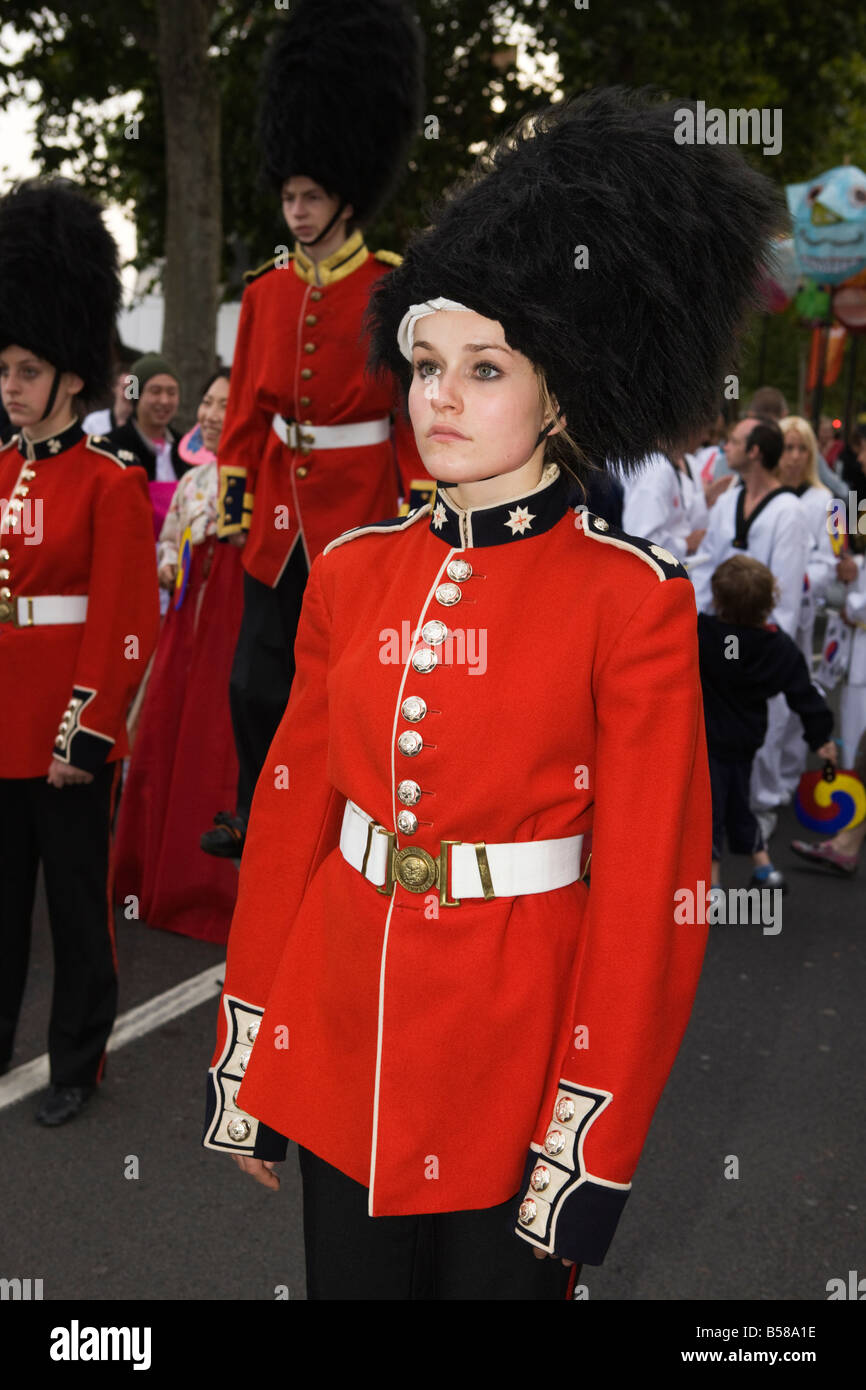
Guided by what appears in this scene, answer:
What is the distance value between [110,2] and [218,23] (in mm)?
3250

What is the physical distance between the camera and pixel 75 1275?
10.7 feet

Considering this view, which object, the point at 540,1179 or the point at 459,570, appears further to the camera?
the point at 459,570

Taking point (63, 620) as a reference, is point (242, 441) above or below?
above

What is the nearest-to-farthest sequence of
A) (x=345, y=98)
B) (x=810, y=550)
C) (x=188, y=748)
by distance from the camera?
1. (x=345, y=98)
2. (x=188, y=748)
3. (x=810, y=550)

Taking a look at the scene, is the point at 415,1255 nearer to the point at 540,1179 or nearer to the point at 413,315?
the point at 540,1179

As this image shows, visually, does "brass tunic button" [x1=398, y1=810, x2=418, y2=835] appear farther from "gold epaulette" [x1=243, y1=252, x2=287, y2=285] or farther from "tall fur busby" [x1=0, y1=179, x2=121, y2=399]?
"gold epaulette" [x1=243, y1=252, x2=287, y2=285]

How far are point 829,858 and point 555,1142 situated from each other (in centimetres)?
499

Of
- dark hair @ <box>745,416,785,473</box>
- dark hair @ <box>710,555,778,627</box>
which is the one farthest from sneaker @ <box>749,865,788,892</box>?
dark hair @ <box>745,416,785,473</box>

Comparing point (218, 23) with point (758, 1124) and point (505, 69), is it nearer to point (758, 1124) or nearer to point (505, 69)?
point (505, 69)

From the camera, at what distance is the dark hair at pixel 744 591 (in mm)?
5996

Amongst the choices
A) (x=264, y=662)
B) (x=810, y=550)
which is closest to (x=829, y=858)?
(x=810, y=550)

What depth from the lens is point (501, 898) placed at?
1.98 meters

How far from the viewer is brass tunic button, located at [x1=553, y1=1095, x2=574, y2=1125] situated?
1.88 metres

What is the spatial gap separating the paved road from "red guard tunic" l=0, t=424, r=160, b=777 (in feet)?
3.23
